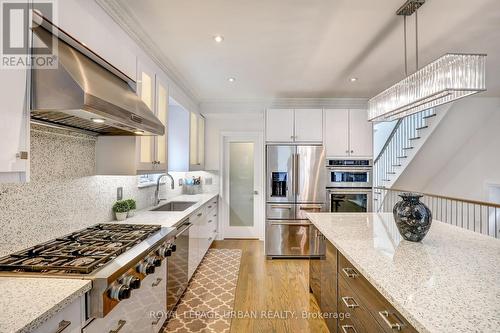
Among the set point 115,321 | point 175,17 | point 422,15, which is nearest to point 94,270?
point 115,321

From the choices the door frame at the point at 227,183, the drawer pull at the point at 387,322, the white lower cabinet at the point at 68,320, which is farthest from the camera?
the door frame at the point at 227,183

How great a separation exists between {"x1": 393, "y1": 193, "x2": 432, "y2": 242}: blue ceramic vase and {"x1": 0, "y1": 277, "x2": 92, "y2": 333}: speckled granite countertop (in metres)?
1.90

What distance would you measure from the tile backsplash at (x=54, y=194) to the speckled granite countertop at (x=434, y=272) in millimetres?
1893

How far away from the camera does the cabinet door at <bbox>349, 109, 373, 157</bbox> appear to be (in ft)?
14.3

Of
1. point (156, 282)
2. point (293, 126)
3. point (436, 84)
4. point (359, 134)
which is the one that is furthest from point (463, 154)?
point (156, 282)

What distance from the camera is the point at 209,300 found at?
A: 2848 mm

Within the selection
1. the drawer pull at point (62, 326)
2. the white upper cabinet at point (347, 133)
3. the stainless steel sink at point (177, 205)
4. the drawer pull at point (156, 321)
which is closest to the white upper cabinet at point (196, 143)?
the stainless steel sink at point (177, 205)

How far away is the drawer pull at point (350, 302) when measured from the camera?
1630 mm

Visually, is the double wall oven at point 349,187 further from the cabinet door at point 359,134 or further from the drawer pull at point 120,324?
the drawer pull at point 120,324

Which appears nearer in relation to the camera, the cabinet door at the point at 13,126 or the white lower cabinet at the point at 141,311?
the cabinet door at the point at 13,126

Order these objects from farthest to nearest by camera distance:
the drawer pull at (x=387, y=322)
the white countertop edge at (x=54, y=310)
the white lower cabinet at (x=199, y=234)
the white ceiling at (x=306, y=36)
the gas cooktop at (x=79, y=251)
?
the white lower cabinet at (x=199, y=234), the white ceiling at (x=306, y=36), the gas cooktop at (x=79, y=251), the drawer pull at (x=387, y=322), the white countertop edge at (x=54, y=310)

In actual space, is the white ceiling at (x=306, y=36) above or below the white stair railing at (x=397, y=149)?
above

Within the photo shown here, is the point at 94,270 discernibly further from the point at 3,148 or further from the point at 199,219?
the point at 199,219

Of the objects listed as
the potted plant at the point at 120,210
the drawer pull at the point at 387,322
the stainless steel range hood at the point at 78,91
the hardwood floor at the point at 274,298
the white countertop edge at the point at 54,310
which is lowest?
the hardwood floor at the point at 274,298
